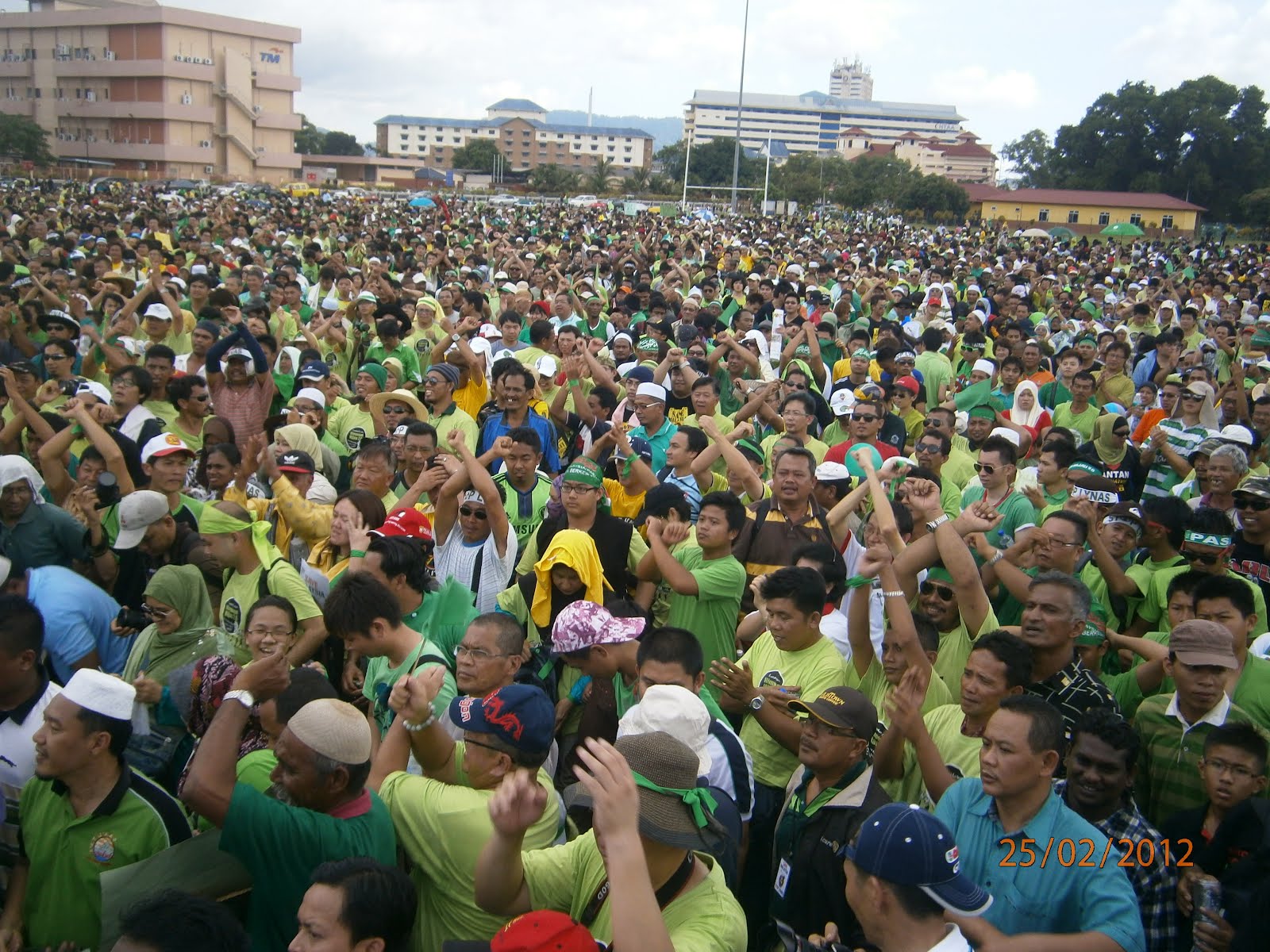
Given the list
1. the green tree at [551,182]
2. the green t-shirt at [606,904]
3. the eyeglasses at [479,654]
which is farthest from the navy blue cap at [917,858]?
the green tree at [551,182]

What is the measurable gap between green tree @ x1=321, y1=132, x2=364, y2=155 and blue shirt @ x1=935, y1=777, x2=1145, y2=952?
115 meters

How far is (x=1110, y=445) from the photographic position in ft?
26.2

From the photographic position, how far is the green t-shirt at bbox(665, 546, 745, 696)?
15.6 ft

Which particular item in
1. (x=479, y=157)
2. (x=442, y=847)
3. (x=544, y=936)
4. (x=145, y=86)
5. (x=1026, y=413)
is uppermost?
(x=145, y=86)

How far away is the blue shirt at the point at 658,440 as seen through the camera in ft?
23.3

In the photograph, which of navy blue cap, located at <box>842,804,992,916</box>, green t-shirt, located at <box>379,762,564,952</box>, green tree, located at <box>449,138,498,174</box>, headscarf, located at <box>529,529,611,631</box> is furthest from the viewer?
green tree, located at <box>449,138,498,174</box>

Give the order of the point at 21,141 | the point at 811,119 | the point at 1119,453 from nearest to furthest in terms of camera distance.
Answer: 1. the point at 1119,453
2. the point at 21,141
3. the point at 811,119

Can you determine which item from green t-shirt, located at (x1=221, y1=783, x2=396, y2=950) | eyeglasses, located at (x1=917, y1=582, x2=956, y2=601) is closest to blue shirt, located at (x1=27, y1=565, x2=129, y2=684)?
green t-shirt, located at (x1=221, y1=783, x2=396, y2=950)

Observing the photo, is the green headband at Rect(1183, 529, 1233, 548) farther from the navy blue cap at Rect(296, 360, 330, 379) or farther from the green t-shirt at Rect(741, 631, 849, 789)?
the navy blue cap at Rect(296, 360, 330, 379)

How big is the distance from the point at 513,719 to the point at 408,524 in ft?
7.84

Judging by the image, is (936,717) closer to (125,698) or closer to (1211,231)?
(125,698)

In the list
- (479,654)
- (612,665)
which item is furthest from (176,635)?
(612,665)

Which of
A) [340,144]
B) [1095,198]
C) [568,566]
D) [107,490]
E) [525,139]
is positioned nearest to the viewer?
[568,566]
